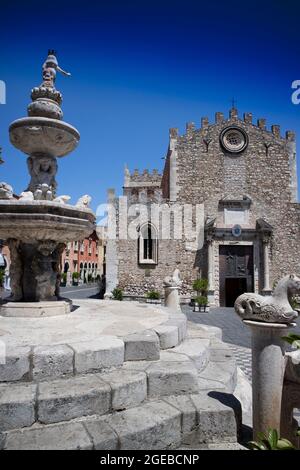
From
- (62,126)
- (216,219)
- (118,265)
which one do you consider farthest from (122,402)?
(216,219)

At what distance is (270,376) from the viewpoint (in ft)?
8.31

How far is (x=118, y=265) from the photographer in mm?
17656

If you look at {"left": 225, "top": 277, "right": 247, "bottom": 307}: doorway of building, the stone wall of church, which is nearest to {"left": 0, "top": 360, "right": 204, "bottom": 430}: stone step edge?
{"left": 225, "top": 277, "right": 247, "bottom": 307}: doorway of building

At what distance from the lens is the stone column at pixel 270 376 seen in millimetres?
2520

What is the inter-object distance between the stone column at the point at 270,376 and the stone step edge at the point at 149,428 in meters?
0.25

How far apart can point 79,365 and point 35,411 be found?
55 centimetres

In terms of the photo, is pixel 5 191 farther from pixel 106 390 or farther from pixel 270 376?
→ pixel 270 376

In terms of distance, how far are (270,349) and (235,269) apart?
52.9ft

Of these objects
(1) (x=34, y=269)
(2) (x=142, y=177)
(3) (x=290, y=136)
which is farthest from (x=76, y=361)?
(2) (x=142, y=177)

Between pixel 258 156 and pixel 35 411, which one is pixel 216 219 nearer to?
pixel 258 156

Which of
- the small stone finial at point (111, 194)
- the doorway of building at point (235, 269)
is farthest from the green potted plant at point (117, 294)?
the doorway of building at point (235, 269)

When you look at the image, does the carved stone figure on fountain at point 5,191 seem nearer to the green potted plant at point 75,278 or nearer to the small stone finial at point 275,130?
the small stone finial at point 275,130

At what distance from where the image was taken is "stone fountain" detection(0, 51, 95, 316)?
4.07 m
